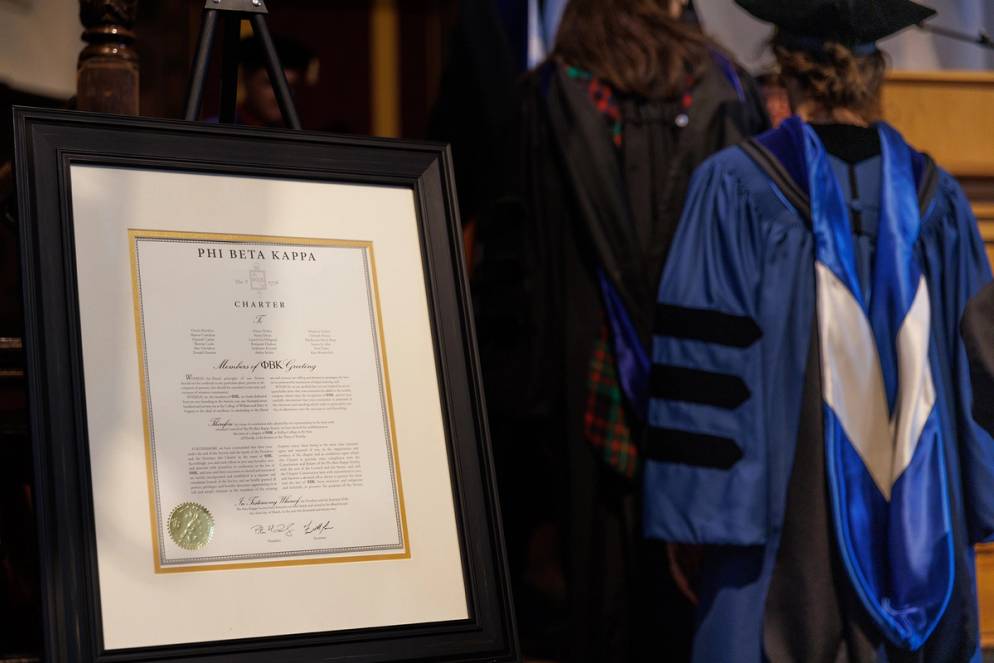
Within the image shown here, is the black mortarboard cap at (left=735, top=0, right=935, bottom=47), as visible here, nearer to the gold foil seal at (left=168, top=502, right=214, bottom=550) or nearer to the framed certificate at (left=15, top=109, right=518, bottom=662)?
the framed certificate at (left=15, top=109, right=518, bottom=662)

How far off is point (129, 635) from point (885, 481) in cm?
134

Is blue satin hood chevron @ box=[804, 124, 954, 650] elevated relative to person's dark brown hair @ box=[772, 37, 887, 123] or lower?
lower

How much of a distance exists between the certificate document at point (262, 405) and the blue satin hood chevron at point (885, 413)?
39.0 inches

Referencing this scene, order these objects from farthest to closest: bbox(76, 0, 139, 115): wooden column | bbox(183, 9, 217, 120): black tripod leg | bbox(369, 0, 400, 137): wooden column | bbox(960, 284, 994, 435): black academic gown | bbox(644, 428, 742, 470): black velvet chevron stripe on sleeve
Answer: bbox(369, 0, 400, 137): wooden column, bbox(644, 428, 742, 470): black velvet chevron stripe on sleeve, bbox(76, 0, 139, 115): wooden column, bbox(183, 9, 217, 120): black tripod leg, bbox(960, 284, 994, 435): black academic gown

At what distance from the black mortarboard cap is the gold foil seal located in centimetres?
145

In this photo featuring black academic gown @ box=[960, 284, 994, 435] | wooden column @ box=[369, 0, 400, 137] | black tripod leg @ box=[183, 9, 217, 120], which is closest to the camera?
black academic gown @ box=[960, 284, 994, 435]

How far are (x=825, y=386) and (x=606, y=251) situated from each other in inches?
29.0

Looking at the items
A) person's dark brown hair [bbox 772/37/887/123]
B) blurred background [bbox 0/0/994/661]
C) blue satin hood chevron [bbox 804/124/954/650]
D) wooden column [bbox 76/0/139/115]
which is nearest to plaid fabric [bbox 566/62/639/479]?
blurred background [bbox 0/0/994/661]

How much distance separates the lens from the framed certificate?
1.13m

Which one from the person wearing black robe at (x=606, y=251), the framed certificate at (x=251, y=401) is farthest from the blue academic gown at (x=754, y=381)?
the framed certificate at (x=251, y=401)

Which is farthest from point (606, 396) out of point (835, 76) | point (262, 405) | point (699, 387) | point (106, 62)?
point (262, 405)

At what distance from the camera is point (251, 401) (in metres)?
1.23

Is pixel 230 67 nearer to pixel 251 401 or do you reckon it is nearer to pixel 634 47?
pixel 251 401

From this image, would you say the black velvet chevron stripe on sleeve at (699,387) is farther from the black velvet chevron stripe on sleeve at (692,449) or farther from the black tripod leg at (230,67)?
the black tripod leg at (230,67)
